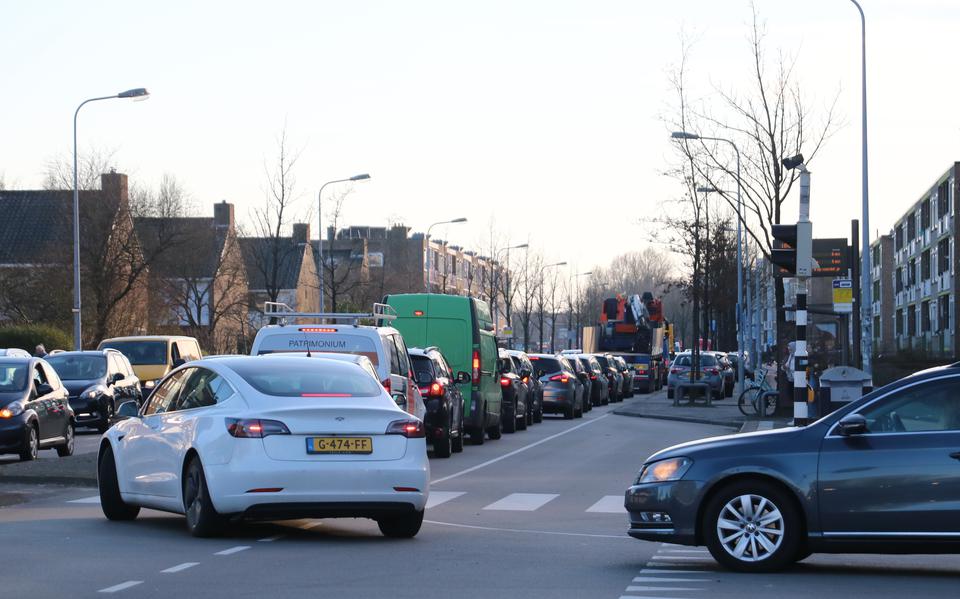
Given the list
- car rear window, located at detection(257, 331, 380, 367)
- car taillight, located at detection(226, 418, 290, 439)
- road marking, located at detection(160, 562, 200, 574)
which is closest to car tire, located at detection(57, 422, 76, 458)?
car rear window, located at detection(257, 331, 380, 367)

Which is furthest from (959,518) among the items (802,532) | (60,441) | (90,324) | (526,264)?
(526,264)

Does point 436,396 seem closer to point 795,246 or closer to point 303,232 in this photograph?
point 795,246

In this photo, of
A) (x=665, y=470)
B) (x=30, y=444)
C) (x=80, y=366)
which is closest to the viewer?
(x=665, y=470)

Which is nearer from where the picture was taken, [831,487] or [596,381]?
[831,487]

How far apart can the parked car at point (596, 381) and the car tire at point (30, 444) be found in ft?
85.2

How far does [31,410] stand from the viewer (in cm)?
2031

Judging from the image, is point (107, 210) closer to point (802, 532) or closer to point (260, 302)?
point (260, 302)

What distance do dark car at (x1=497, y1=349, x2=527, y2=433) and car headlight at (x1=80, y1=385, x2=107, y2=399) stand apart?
8118 millimetres

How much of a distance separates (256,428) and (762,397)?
2574 centimetres

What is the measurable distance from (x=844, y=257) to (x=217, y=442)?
20.2 meters

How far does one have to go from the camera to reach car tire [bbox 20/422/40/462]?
20.1 meters

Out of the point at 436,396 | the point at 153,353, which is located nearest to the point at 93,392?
the point at 153,353

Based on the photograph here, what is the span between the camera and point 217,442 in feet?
36.8

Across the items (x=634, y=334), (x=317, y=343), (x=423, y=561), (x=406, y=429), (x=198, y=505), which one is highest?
(x=634, y=334)
